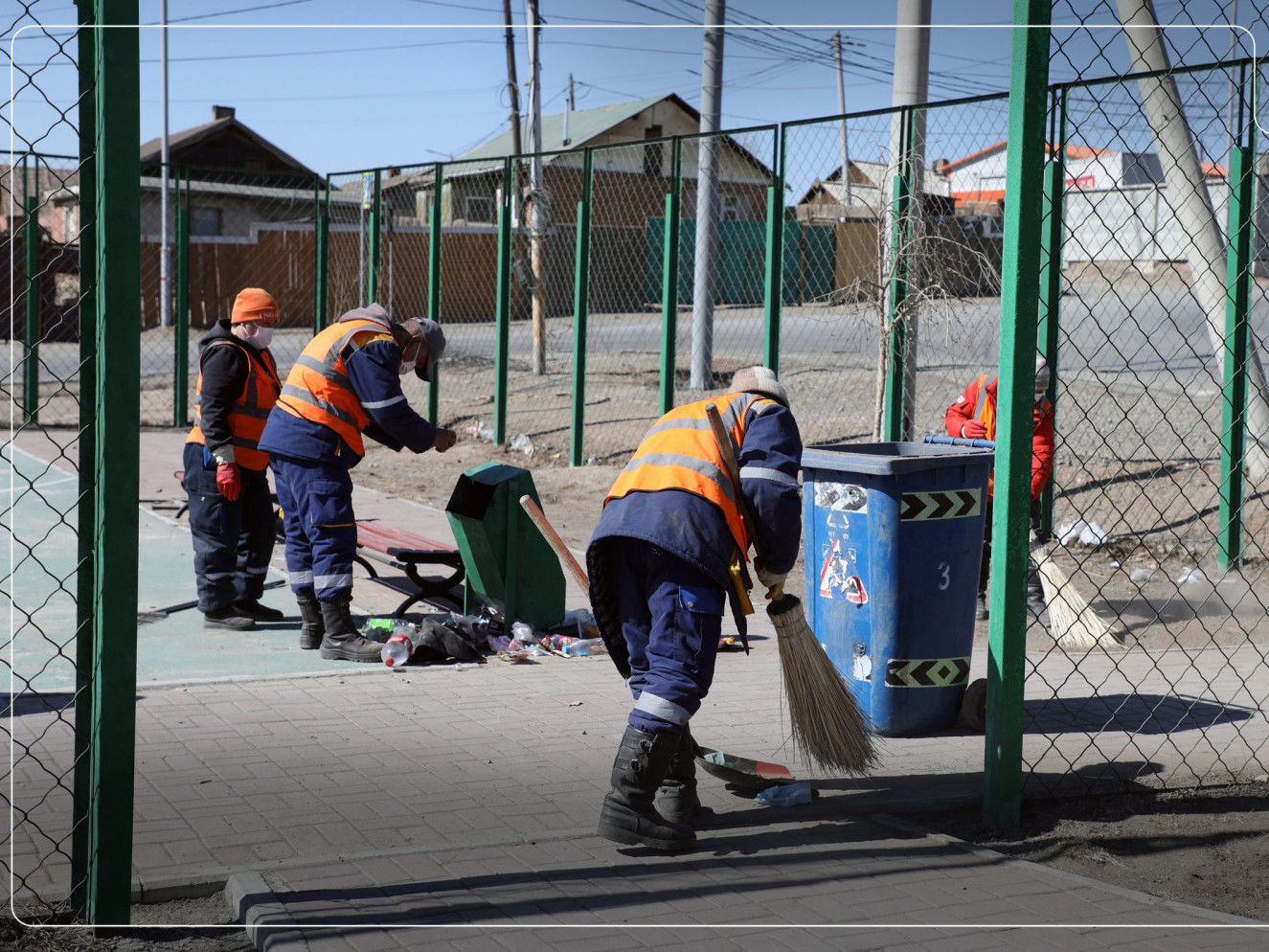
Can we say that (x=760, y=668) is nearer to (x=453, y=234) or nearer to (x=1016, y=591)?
(x=1016, y=591)

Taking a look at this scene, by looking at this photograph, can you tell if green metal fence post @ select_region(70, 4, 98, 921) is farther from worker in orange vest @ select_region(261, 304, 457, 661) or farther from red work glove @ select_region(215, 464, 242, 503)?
red work glove @ select_region(215, 464, 242, 503)

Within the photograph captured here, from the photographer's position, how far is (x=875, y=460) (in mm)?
5156

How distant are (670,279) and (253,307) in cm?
530

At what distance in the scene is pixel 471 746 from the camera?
16.5 ft

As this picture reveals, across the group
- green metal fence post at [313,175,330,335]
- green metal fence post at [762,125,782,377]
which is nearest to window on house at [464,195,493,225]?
green metal fence post at [313,175,330,335]

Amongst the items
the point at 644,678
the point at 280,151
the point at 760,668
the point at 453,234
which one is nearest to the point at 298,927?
the point at 644,678

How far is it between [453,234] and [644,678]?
2116cm

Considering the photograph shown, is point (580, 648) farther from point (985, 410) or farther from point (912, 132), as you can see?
point (912, 132)

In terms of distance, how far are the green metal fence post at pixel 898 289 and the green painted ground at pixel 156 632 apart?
14.3 feet

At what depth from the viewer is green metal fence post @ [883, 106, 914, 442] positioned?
905 centimetres

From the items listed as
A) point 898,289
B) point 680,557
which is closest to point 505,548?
point 680,557

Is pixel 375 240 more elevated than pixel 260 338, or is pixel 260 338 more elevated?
pixel 375 240

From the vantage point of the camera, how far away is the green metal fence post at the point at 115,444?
308 cm

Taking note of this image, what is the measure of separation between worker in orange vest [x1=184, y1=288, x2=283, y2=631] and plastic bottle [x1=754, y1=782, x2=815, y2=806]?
360cm
